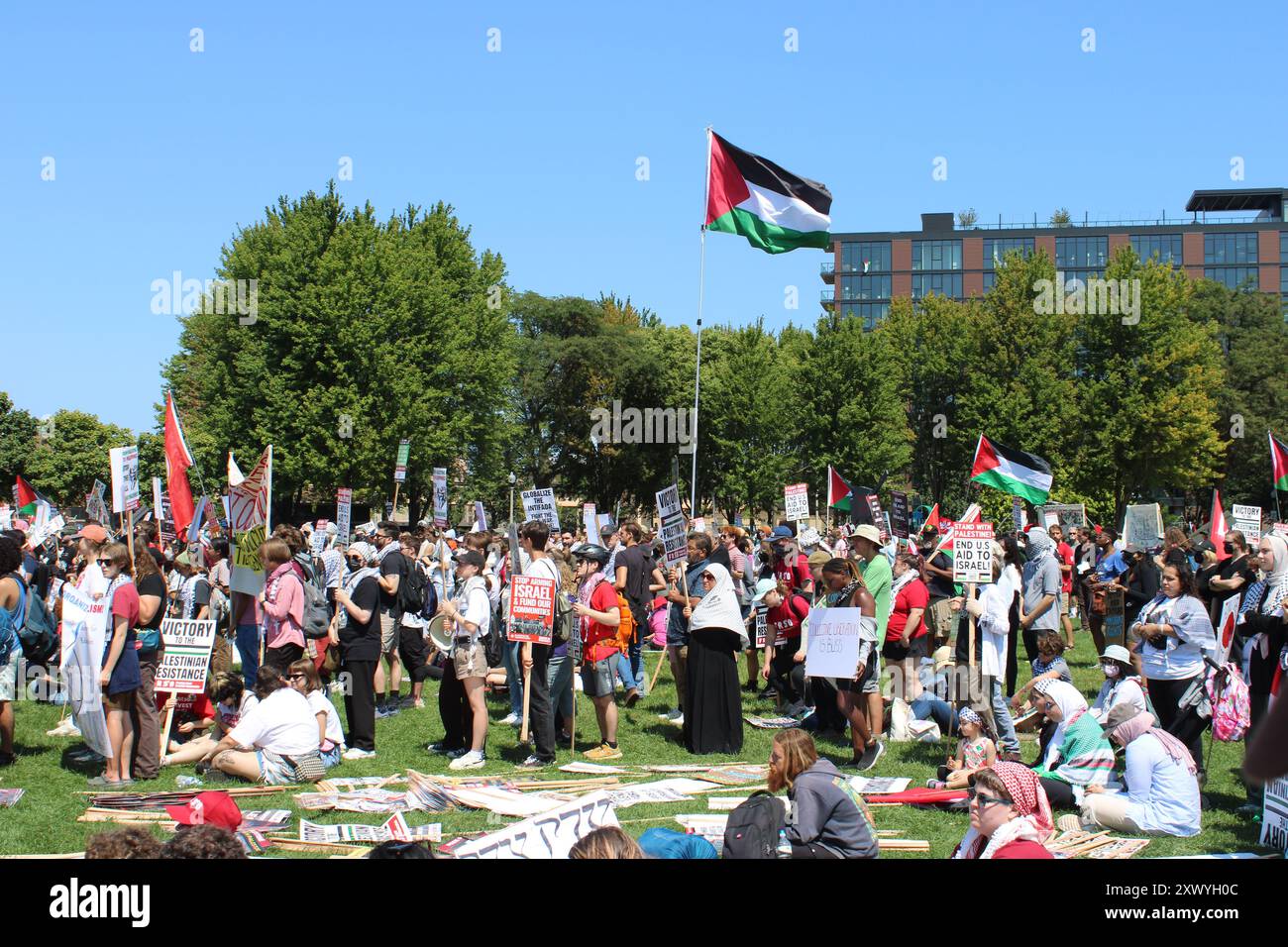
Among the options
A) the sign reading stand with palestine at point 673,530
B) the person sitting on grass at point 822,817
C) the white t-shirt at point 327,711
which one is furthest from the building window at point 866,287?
the person sitting on grass at point 822,817

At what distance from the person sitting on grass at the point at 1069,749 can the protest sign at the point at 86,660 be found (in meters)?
7.67

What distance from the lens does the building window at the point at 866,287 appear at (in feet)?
350

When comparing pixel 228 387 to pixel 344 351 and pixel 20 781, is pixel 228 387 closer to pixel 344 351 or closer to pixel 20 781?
pixel 344 351

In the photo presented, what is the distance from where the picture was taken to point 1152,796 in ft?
28.3

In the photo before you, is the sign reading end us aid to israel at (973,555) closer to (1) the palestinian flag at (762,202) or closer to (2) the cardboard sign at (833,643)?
(2) the cardboard sign at (833,643)

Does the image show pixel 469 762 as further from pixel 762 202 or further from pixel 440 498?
pixel 440 498

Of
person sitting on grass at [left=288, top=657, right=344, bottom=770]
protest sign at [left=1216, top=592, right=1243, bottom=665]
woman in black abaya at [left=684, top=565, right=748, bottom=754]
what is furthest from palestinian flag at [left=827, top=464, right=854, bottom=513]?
person sitting on grass at [left=288, top=657, right=344, bottom=770]

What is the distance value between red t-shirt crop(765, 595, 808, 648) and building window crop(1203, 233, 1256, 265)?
336ft

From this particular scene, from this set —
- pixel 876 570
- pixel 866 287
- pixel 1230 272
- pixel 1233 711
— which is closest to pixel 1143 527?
pixel 876 570

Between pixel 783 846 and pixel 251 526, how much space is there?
8485 millimetres

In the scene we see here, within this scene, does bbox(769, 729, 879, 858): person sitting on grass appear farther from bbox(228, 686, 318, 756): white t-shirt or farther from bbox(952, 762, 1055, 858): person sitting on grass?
bbox(228, 686, 318, 756): white t-shirt

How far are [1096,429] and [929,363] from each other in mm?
11687

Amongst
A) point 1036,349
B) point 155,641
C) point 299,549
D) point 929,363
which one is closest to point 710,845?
point 155,641

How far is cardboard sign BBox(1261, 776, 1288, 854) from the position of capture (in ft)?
25.8
